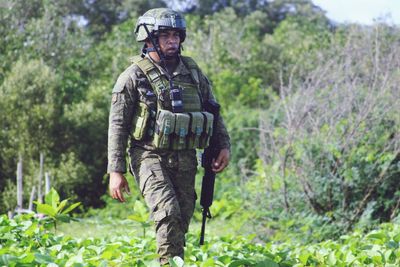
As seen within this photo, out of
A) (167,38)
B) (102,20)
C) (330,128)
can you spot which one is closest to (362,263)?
(167,38)

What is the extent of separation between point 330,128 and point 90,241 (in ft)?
14.6

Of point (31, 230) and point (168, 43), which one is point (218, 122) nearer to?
Result: point (168, 43)

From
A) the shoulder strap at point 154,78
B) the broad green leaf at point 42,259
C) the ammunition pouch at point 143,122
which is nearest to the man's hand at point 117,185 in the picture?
the ammunition pouch at point 143,122

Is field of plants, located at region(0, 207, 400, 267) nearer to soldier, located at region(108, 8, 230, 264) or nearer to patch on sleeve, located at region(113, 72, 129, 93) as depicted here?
soldier, located at region(108, 8, 230, 264)

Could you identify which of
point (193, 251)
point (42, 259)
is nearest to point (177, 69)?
point (193, 251)

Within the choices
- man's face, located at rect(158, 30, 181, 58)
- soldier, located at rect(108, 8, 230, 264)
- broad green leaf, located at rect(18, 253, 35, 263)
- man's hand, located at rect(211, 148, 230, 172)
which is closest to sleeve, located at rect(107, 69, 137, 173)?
soldier, located at rect(108, 8, 230, 264)

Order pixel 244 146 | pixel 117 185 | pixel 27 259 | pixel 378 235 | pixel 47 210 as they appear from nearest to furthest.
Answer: pixel 27 259 < pixel 117 185 < pixel 47 210 < pixel 378 235 < pixel 244 146

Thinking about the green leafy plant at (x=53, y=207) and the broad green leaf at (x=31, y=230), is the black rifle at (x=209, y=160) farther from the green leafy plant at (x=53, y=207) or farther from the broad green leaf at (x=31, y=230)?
the broad green leaf at (x=31, y=230)

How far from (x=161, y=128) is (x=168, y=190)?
1.25 feet

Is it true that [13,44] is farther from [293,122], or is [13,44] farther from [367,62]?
[293,122]

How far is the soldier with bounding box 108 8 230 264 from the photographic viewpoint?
476cm

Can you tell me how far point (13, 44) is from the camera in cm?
2256

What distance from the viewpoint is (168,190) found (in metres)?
4.79

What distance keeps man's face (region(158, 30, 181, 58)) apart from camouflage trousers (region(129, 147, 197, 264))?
2.09 feet
